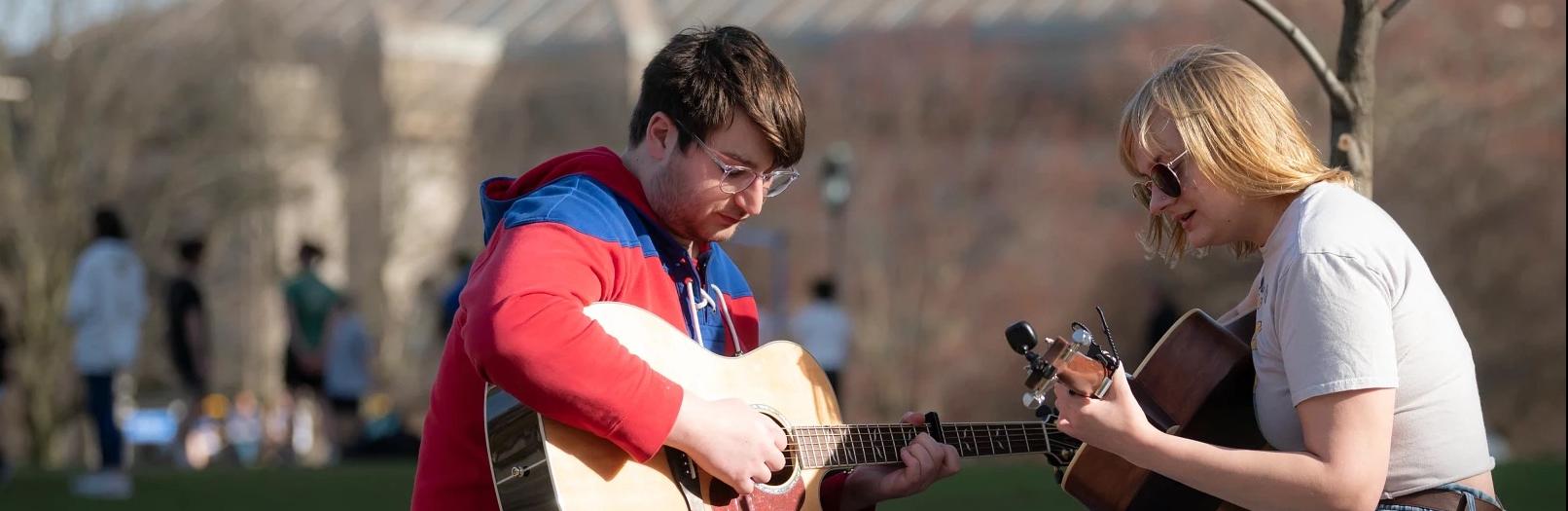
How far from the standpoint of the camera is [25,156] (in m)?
25.8

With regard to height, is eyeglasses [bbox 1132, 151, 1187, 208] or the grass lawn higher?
eyeglasses [bbox 1132, 151, 1187, 208]

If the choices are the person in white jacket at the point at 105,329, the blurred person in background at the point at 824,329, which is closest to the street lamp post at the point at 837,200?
the blurred person in background at the point at 824,329

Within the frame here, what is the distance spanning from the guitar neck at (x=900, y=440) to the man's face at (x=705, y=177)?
1.56 feet

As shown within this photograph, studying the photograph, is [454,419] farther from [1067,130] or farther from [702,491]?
[1067,130]

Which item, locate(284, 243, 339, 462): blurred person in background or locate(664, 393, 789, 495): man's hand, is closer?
locate(664, 393, 789, 495): man's hand

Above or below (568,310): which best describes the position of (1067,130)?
below

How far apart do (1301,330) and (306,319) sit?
11.8 meters

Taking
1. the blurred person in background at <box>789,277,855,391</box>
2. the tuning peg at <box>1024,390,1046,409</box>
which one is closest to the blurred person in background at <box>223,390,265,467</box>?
the blurred person in background at <box>789,277,855,391</box>

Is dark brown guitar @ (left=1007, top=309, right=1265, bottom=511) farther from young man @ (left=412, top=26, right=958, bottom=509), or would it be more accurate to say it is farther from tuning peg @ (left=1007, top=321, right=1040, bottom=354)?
young man @ (left=412, top=26, right=958, bottom=509)

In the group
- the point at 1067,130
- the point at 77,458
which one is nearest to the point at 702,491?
the point at 77,458

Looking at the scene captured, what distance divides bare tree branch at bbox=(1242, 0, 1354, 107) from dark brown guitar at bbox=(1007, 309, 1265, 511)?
1.06 m

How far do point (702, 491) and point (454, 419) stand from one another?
0.50m

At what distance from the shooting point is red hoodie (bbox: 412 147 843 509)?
3.24 metres

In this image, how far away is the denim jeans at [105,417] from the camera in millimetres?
10227
